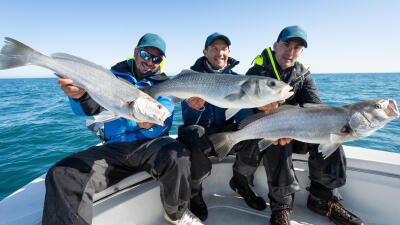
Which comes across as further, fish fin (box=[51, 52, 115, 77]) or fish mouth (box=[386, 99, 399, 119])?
fish fin (box=[51, 52, 115, 77])

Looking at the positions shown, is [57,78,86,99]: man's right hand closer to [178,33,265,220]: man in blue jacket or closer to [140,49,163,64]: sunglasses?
[140,49,163,64]: sunglasses

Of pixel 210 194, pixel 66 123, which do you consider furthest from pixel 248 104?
pixel 66 123

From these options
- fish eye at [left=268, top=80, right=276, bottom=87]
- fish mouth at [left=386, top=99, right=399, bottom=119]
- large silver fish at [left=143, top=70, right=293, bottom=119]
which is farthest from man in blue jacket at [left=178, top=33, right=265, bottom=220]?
fish mouth at [left=386, top=99, right=399, bottom=119]

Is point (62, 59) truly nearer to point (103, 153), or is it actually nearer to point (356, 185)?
point (103, 153)

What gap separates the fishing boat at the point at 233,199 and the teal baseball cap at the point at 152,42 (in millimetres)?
1952

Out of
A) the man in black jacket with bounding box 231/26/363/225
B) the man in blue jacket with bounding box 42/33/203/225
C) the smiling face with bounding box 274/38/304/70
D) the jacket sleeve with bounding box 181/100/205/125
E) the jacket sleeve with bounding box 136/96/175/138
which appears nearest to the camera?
the man in blue jacket with bounding box 42/33/203/225

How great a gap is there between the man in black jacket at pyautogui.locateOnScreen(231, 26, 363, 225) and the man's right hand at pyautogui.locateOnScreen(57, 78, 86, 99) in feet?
7.80

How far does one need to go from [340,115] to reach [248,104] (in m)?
1.05

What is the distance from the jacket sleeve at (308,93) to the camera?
3.45 m

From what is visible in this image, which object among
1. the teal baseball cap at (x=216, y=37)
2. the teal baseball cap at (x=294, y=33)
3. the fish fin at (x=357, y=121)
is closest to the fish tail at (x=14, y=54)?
the teal baseball cap at (x=216, y=37)

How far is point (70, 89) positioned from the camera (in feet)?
8.30

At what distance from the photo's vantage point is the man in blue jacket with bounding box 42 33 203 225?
2129 millimetres

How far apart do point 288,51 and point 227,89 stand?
1.52 meters

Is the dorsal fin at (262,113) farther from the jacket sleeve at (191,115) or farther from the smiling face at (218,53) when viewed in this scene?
the smiling face at (218,53)
